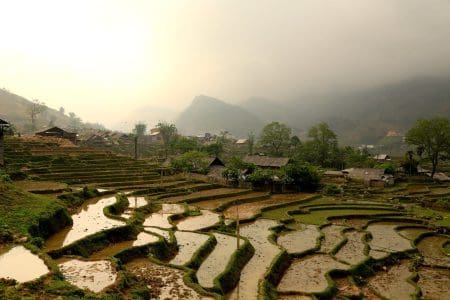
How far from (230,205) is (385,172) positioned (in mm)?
39364

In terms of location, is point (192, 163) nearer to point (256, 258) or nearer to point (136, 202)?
point (136, 202)

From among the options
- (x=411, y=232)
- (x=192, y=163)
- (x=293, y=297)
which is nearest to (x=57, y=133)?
(x=192, y=163)

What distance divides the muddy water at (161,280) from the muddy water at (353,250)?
10954 mm

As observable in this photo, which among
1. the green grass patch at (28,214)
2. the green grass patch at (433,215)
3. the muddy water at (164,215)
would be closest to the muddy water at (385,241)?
the green grass patch at (433,215)

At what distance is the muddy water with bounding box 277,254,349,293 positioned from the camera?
17.6 m

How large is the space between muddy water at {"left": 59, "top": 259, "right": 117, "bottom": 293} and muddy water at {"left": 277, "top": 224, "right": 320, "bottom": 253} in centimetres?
1195

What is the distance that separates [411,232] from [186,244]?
65.4ft

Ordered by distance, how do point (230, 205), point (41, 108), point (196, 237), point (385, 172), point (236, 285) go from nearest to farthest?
point (236, 285), point (196, 237), point (230, 205), point (385, 172), point (41, 108)

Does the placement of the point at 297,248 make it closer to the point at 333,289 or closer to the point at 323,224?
the point at 333,289

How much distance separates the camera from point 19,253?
14984mm

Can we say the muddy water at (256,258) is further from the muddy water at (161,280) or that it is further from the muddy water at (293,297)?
the muddy water at (161,280)

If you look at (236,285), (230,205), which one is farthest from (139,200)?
(236,285)

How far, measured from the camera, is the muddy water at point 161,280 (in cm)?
1352

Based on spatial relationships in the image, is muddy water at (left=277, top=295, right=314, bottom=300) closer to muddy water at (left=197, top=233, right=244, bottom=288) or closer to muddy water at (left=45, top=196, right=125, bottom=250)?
muddy water at (left=197, top=233, right=244, bottom=288)
